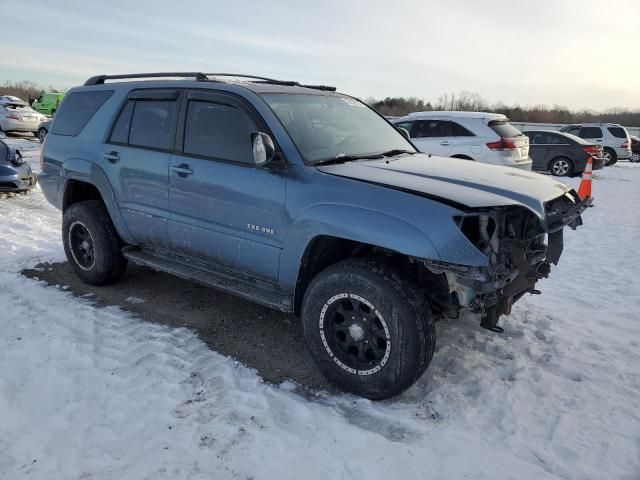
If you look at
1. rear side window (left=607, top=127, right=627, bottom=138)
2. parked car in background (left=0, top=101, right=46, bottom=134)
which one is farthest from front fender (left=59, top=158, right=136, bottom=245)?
rear side window (left=607, top=127, right=627, bottom=138)

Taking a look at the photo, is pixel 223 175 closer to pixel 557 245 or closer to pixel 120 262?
pixel 120 262

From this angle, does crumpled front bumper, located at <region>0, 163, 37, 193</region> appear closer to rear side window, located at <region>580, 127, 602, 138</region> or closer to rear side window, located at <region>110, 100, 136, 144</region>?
rear side window, located at <region>110, 100, 136, 144</region>

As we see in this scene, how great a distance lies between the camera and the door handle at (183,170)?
12.9 feet

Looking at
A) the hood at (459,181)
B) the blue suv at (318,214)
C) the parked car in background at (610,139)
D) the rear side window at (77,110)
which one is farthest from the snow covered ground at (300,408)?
the parked car in background at (610,139)

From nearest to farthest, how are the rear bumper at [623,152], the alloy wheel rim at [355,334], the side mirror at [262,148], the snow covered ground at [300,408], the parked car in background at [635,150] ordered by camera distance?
the snow covered ground at [300,408] → the alloy wheel rim at [355,334] → the side mirror at [262,148] → the rear bumper at [623,152] → the parked car in background at [635,150]

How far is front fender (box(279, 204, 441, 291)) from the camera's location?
2822mm

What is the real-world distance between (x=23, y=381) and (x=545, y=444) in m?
3.15

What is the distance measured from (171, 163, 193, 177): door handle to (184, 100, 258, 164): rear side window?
0.12m

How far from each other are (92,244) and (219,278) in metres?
1.70

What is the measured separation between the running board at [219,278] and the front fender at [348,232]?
0.13m

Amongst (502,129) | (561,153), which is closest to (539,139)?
(561,153)

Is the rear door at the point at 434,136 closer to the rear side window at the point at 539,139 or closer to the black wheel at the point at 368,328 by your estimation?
the rear side window at the point at 539,139

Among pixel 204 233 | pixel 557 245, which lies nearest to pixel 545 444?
pixel 557 245

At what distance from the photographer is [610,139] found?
19.3 metres
